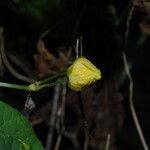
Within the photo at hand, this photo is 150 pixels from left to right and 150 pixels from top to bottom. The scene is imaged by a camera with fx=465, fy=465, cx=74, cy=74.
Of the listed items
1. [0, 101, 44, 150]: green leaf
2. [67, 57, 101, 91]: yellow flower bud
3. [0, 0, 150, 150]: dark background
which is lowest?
[0, 101, 44, 150]: green leaf

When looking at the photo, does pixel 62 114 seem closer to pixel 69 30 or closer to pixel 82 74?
pixel 69 30

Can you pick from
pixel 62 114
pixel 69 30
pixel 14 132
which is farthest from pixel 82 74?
pixel 69 30

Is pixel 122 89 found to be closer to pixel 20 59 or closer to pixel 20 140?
pixel 20 59

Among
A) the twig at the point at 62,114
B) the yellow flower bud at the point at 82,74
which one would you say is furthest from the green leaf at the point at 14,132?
the twig at the point at 62,114

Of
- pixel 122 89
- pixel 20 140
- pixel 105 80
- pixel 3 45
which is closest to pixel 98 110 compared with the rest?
pixel 105 80

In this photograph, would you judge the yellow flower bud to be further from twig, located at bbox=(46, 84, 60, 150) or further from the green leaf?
twig, located at bbox=(46, 84, 60, 150)

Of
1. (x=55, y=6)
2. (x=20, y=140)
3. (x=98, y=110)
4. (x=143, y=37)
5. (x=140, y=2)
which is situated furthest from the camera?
(x=143, y=37)

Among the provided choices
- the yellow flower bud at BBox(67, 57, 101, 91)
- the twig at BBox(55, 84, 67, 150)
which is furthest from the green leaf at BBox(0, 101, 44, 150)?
the twig at BBox(55, 84, 67, 150)
